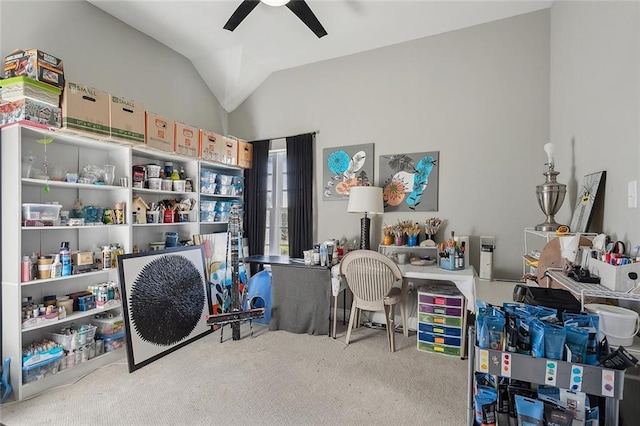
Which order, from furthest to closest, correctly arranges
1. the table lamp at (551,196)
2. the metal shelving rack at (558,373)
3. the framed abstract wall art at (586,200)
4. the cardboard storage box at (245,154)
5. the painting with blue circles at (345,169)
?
the cardboard storage box at (245,154)
the painting with blue circles at (345,169)
the table lamp at (551,196)
the framed abstract wall art at (586,200)
the metal shelving rack at (558,373)

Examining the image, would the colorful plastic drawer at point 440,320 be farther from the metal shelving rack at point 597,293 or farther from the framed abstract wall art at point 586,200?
the metal shelving rack at point 597,293

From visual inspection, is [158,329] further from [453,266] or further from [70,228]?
[453,266]

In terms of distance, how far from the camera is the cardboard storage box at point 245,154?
12.3 feet

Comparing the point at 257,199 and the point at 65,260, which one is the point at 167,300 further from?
the point at 257,199

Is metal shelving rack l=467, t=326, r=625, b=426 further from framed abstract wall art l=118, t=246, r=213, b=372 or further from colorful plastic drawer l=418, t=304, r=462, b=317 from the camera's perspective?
framed abstract wall art l=118, t=246, r=213, b=372

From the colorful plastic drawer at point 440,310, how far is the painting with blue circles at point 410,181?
39.7 inches

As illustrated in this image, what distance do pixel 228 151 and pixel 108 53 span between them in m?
1.43

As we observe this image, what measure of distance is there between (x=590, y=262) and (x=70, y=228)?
3500mm

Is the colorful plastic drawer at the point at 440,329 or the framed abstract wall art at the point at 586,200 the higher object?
the framed abstract wall art at the point at 586,200

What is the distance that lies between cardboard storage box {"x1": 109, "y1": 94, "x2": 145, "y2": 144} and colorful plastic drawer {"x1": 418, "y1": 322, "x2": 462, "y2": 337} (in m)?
3.07

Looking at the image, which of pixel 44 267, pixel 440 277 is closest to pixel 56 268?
pixel 44 267

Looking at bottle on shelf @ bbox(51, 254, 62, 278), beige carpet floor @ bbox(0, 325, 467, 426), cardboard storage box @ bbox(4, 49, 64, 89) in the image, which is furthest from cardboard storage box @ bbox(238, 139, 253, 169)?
beige carpet floor @ bbox(0, 325, 467, 426)

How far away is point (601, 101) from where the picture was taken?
172cm

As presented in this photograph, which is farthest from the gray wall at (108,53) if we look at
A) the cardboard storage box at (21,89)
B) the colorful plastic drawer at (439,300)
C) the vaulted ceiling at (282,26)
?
the colorful plastic drawer at (439,300)
